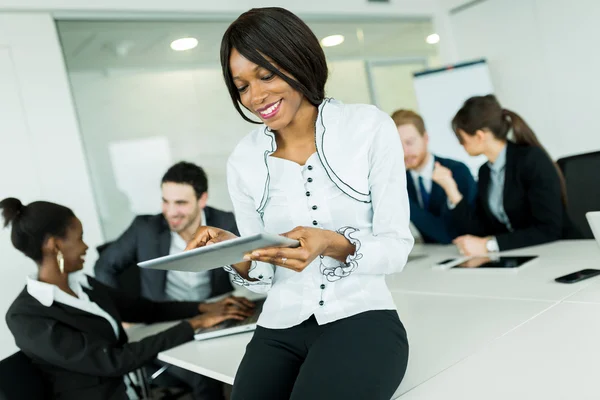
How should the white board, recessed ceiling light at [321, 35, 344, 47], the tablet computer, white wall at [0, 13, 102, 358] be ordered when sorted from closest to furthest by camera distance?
1. the tablet computer
2. white wall at [0, 13, 102, 358]
3. recessed ceiling light at [321, 35, 344, 47]
4. the white board

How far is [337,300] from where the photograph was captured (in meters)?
1.41

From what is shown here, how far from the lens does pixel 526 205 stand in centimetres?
283

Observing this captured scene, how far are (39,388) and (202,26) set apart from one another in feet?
10.8

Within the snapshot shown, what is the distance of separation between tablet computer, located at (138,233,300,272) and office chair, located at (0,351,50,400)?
0.82 m

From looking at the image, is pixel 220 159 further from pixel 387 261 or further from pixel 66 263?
pixel 387 261

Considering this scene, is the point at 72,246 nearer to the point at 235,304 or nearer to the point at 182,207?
the point at 235,304

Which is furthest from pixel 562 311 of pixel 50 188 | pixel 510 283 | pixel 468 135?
pixel 50 188

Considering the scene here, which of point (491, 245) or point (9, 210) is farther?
point (491, 245)

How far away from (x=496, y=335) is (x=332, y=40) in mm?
4291

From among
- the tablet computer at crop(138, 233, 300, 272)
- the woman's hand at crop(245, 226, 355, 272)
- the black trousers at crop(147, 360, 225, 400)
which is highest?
the tablet computer at crop(138, 233, 300, 272)

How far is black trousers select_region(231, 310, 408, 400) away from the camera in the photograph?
119 centimetres

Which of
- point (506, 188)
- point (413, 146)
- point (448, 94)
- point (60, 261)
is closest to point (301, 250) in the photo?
point (60, 261)

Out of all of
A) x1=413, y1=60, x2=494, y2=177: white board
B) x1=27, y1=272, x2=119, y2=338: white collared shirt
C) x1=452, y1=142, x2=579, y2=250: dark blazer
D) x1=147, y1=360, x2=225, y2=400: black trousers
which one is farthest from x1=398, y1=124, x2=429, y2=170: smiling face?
x1=27, y1=272, x2=119, y2=338: white collared shirt

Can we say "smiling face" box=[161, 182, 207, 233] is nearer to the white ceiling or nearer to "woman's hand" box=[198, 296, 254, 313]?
"woman's hand" box=[198, 296, 254, 313]
